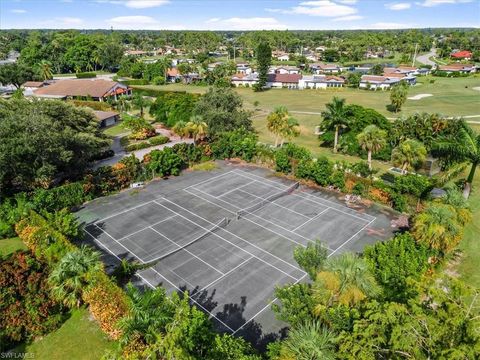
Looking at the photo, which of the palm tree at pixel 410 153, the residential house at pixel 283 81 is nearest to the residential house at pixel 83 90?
the residential house at pixel 283 81

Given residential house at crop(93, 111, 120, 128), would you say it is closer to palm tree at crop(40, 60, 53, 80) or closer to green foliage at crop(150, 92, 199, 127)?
green foliage at crop(150, 92, 199, 127)

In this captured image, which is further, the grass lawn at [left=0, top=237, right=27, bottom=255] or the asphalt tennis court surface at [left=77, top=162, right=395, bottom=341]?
the grass lawn at [left=0, top=237, right=27, bottom=255]

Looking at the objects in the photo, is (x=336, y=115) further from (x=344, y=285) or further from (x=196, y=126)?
(x=344, y=285)

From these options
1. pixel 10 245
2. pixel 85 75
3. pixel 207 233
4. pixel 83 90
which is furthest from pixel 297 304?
pixel 85 75

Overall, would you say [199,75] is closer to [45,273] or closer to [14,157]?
[14,157]

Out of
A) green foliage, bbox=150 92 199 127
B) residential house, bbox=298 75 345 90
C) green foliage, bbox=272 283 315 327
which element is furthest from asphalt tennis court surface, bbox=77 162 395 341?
residential house, bbox=298 75 345 90

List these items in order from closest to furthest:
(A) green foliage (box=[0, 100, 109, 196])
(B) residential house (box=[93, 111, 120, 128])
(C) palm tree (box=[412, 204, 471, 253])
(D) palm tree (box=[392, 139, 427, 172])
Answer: (C) palm tree (box=[412, 204, 471, 253]), (A) green foliage (box=[0, 100, 109, 196]), (D) palm tree (box=[392, 139, 427, 172]), (B) residential house (box=[93, 111, 120, 128])

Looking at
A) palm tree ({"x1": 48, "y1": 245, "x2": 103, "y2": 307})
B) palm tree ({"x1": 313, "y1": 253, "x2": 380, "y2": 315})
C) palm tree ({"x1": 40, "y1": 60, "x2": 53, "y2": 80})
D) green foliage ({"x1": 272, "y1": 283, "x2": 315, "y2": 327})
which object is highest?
palm tree ({"x1": 40, "y1": 60, "x2": 53, "y2": 80})
